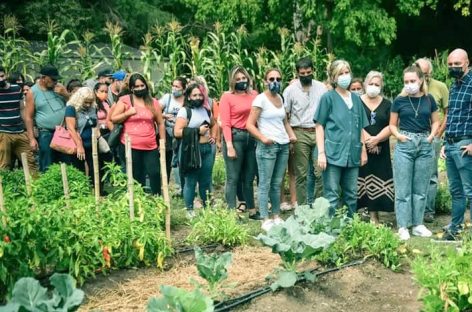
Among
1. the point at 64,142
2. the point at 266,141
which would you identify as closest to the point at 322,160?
the point at 266,141

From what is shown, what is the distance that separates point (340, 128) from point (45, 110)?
392 centimetres

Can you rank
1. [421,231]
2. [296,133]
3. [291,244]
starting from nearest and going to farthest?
[291,244] → [421,231] → [296,133]

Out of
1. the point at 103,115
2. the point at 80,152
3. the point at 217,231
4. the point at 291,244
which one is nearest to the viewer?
the point at 291,244

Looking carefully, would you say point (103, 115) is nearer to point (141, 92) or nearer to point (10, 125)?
point (10, 125)

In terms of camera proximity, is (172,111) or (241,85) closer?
(241,85)

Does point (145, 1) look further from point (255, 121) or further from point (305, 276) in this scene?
point (305, 276)

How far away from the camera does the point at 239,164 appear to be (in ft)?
26.5

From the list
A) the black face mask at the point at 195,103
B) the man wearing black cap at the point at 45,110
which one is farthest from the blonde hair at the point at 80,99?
the black face mask at the point at 195,103

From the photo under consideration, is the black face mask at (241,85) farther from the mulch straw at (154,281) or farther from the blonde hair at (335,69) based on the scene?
the mulch straw at (154,281)

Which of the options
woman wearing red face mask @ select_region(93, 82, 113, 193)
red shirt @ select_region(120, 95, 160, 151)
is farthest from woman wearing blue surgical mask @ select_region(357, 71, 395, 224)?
woman wearing red face mask @ select_region(93, 82, 113, 193)

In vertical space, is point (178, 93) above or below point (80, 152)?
above

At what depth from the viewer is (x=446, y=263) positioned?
5.13 meters

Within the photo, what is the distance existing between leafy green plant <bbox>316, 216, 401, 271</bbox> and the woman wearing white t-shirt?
1.22m

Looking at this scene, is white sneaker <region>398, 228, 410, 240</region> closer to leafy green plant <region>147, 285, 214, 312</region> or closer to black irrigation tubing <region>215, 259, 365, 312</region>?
black irrigation tubing <region>215, 259, 365, 312</region>
